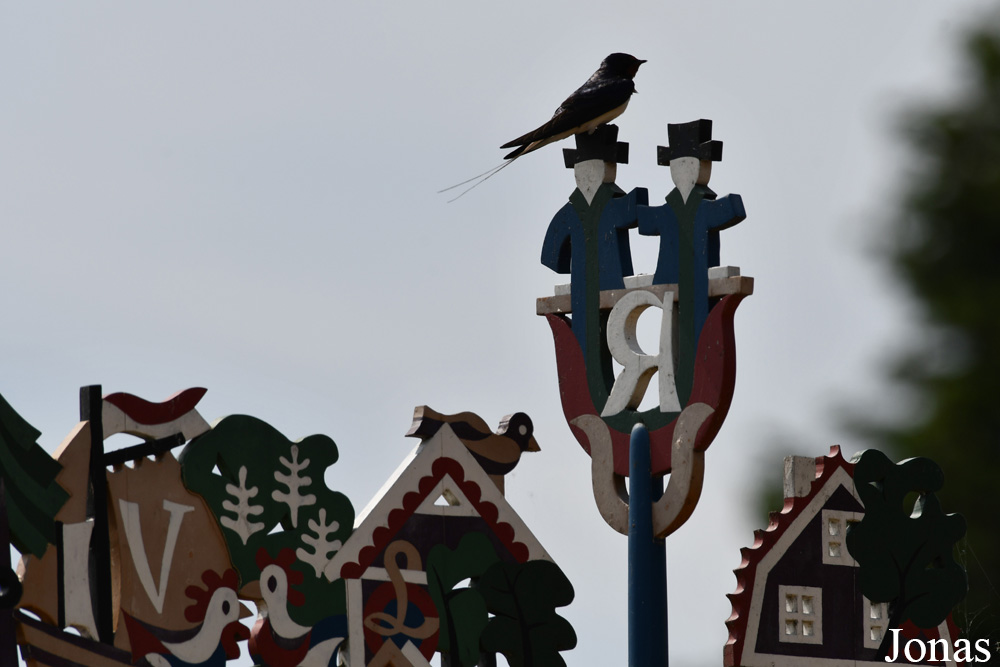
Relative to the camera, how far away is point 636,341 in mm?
8852

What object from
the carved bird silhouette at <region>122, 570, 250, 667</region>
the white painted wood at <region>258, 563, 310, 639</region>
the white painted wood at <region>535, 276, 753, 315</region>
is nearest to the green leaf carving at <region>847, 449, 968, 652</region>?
the white painted wood at <region>535, 276, 753, 315</region>

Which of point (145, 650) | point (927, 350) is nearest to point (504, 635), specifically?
point (145, 650)

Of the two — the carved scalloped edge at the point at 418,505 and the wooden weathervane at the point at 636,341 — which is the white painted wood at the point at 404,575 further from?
the wooden weathervane at the point at 636,341

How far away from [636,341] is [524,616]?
1.38 m

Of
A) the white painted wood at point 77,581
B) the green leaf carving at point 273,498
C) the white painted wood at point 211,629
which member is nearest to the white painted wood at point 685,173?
the green leaf carving at point 273,498

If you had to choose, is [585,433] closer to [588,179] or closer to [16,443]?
[588,179]

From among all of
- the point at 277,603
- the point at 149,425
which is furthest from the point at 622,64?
the point at 277,603

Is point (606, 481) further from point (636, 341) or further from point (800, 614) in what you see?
point (800, 614)

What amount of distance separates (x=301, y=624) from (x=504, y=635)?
94 centimetres

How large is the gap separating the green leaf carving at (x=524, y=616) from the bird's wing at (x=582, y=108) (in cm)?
199

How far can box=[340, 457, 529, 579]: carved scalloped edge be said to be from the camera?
322 inches

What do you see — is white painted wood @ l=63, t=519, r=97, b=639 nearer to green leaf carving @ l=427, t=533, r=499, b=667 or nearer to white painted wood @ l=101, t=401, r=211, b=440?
white painted wood @ l=101, t=401, r=211, b=440

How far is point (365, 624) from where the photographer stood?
811cm

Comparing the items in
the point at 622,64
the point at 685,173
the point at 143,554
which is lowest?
the point at 143,554
